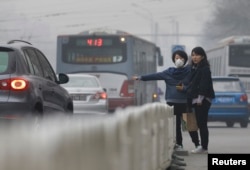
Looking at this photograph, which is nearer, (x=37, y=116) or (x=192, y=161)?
(x=37, y=116)

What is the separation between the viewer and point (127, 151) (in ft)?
19.1

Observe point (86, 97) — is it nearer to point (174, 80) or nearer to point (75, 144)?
point (174, 80)

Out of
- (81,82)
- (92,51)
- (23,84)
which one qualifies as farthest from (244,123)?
(23,84)

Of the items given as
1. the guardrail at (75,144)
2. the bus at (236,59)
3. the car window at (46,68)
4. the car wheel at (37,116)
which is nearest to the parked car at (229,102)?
the bus at (236,59)

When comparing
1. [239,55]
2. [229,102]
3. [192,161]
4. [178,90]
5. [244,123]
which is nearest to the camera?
[192,161]

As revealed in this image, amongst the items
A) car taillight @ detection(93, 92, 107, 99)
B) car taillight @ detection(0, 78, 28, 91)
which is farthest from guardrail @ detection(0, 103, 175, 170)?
car taillight @ detection(93, 92, 107, 99)

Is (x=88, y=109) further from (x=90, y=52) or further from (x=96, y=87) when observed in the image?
(x=90, y=52)

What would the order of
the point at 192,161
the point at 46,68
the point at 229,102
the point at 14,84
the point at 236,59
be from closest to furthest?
1. the point at 14,84
2. the point at 46,68
3. the point at 192,161
4. the point at 229,102
5. the point at 236,59

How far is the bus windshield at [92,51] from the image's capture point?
3453 centimetres

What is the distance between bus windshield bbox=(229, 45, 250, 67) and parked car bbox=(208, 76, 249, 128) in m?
12.8

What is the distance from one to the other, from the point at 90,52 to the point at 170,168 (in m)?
23.3

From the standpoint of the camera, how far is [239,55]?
137 ft

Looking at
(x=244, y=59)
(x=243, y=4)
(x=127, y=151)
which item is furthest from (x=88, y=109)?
(x=243, y=4)

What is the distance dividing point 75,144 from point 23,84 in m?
7.07
